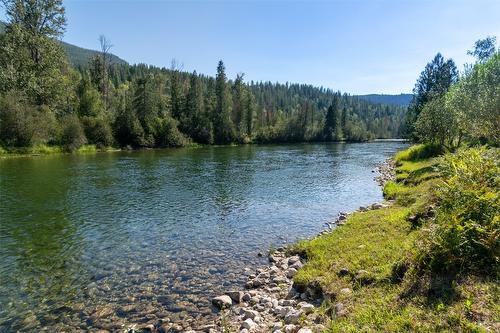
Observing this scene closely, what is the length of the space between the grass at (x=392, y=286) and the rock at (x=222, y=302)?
8.10 feet

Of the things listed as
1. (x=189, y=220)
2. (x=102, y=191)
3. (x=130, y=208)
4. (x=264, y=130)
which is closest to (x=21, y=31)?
(x=102, y=191)

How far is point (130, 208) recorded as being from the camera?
23.7m

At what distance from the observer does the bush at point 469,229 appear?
25.4 feet

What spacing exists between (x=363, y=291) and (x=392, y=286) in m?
0.80

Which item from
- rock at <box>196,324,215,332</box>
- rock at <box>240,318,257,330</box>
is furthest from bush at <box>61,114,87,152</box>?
rock at <box>240,318,257,330</box>

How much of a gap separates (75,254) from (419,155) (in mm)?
45280

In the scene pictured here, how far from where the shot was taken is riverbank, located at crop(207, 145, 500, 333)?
22.4ft

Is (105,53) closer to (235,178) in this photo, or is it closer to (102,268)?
(235,178)

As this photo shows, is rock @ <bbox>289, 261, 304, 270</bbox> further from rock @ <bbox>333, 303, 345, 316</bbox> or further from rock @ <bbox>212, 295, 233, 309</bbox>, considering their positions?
rock @ <bbox>333, 303, 345, 316</bbox>

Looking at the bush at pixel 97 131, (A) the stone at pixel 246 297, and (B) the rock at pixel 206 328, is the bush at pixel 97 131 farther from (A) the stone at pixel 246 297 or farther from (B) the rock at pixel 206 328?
(B) the rock at pixel 206 328

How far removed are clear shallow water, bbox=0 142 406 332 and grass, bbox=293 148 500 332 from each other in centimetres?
338

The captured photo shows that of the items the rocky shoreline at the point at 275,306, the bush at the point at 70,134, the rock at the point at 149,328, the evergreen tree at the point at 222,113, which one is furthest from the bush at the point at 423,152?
the evergreen tree at the point at 222,113

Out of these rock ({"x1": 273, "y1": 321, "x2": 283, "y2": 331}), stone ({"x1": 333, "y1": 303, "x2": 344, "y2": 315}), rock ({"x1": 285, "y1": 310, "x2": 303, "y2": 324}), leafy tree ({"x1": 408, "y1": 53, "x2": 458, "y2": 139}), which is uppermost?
leafy tree ({"x1": 408, "y1": 53, "x2": 458, "y2": 139})

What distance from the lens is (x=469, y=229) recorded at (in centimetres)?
790
